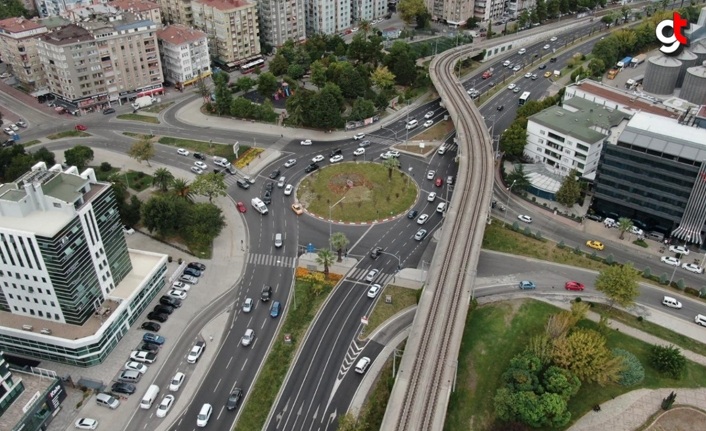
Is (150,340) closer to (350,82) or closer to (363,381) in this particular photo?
(363,381)

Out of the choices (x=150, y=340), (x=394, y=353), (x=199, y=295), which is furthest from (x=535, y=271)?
(x=150, y=340)

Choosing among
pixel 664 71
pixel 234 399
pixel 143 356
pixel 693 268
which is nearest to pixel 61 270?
pixel 143 356

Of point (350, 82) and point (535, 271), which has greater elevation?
point (350, 82)

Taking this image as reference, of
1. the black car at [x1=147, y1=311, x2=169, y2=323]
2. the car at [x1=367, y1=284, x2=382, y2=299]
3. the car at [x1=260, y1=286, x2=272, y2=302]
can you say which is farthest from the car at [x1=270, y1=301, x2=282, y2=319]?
the black car at [x1=147, y1=311, x2=169, y2=323]

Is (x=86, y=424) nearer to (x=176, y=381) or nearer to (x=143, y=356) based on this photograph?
(x=143, y=356)

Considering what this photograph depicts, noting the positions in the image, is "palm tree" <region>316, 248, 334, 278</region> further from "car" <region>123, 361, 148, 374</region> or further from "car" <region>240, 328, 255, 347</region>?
"car" <region>123, 361, 148, 374</region>

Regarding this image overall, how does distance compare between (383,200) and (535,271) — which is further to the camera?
(383,200)
